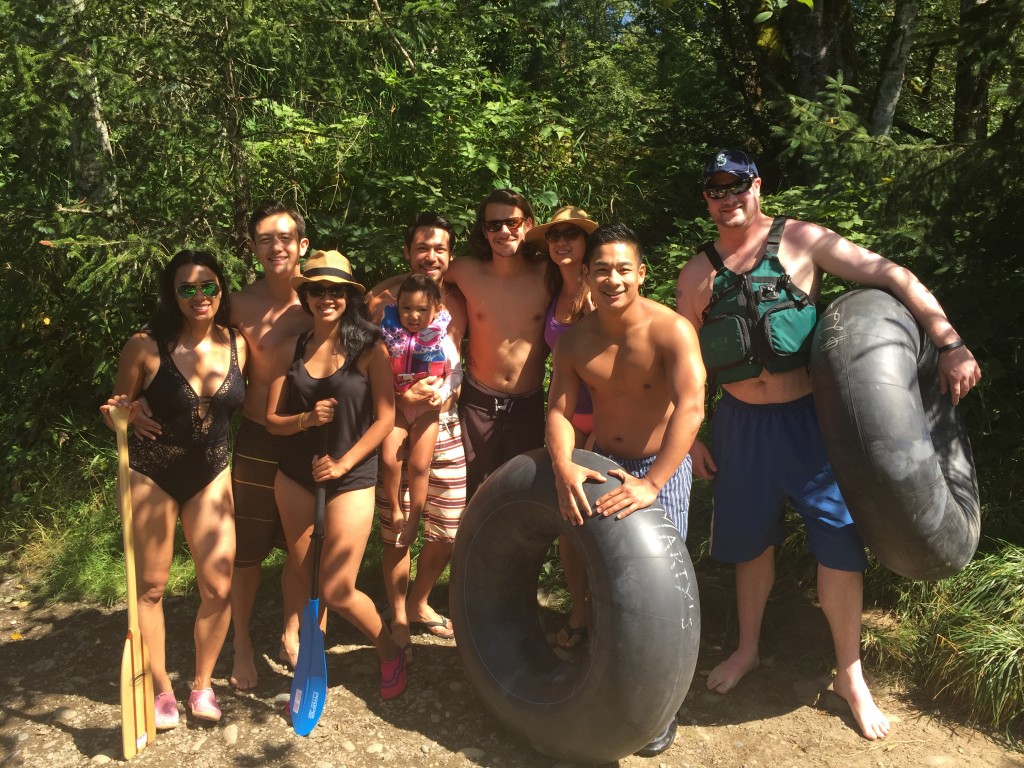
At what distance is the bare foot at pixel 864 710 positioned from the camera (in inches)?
138

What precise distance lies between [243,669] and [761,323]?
259 cm

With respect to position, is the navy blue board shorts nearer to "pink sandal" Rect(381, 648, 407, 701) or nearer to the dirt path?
the dirt path

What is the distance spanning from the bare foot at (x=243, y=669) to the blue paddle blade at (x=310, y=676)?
40 cm

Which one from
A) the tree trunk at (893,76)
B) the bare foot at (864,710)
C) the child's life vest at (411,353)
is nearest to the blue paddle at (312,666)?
the child's life vest at (411,353)

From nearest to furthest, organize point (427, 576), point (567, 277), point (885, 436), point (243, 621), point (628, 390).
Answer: point (885, 436), point (628, 390), point (567, 277), point (243, 621), point (427, 576)

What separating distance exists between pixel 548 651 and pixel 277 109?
3677 mm

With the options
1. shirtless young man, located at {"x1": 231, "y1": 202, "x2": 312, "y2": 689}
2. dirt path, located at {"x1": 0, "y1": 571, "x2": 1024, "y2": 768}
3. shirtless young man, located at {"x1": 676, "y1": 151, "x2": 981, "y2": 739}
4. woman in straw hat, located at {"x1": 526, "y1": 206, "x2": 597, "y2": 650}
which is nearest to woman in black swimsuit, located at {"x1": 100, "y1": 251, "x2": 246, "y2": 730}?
shirtless young man, located at {"x1": 231, "y1": 202, "x2": 312, "y2": 689}

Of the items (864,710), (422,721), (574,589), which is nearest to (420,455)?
(574,589)

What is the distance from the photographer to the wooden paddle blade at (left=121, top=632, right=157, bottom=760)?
11.2 feet

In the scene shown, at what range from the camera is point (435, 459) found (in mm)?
3988

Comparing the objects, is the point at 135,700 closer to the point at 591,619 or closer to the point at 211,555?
the point at 211,555

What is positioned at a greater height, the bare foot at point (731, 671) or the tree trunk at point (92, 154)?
the tree trunk at point (92, 154)

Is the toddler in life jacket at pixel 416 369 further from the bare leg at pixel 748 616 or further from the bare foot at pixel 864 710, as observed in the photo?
the bare foot at pixel 864 710

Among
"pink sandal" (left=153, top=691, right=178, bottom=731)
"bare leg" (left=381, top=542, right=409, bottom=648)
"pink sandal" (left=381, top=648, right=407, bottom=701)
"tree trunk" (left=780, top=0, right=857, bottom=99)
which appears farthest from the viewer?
"tree trunk" (left=780, top=0, right=857, bottom=99)
